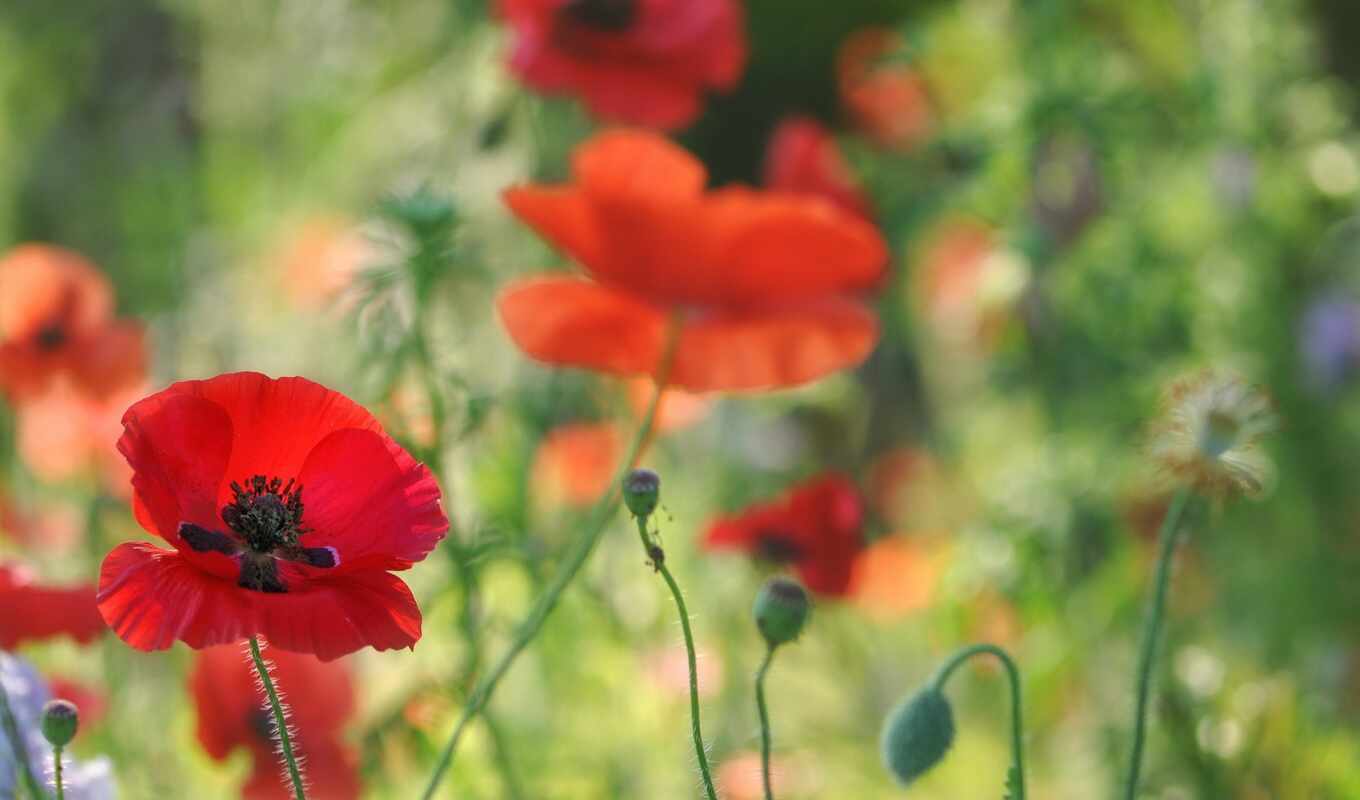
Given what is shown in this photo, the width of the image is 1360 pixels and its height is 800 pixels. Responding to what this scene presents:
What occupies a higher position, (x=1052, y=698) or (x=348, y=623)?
(x=1052, y=698)

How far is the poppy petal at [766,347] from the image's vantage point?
3.63 feet

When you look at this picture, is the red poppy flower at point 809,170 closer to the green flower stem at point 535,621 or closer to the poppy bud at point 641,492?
the green flower stem at point 535,621

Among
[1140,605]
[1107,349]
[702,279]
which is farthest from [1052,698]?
[702,279]

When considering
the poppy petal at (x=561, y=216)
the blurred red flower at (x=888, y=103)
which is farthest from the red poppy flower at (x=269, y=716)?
the blurred red flower at (x=888, y=103)

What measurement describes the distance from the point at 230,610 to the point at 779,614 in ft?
0.75

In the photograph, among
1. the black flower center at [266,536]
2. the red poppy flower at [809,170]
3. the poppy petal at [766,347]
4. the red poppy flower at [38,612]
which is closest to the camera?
the black flower center at [266,536]

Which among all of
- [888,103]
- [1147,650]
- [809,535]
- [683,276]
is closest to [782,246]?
[683,276]

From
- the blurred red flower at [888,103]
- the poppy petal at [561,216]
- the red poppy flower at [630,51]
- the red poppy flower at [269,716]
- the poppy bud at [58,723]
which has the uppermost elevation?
the blurred red flower at [888,103]

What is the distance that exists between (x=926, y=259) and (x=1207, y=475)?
2.05 metres

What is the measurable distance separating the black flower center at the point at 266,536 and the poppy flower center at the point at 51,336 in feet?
2.58

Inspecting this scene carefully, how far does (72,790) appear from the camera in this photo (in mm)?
797

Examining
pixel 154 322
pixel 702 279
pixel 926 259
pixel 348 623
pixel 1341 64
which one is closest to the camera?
pixel 348 623

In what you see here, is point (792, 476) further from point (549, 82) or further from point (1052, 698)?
point (549, 82)

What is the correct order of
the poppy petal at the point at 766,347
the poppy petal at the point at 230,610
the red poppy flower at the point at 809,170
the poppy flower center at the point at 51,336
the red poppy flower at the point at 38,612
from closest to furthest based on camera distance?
1. the poppy petal at the point at 230,610
2. the red poppy flower at the point at 38,612
3. the poppy petal at the point at 766,347
4. the poppy flower center at the point at 51,336
5. the red poppy flower at the point at 809,170
